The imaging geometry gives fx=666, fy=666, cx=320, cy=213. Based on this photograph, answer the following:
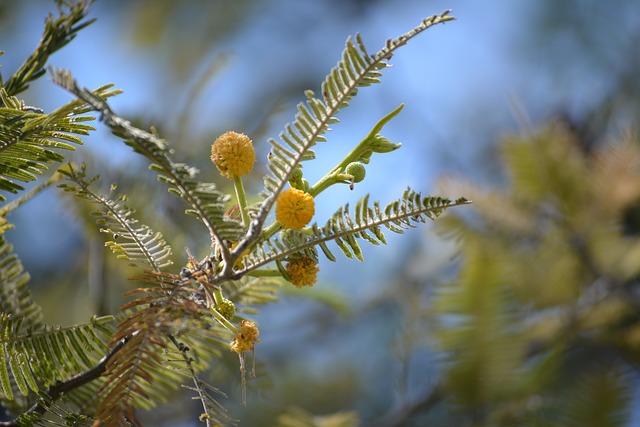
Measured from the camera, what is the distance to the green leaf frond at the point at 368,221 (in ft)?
1.72

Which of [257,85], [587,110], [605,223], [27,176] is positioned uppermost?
[257,85]

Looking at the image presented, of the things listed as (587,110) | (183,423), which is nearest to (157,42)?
(587,110)

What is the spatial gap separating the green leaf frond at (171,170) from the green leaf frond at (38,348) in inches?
5.0

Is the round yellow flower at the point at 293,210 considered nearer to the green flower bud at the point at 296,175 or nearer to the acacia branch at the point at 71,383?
the green flower bud at the point at 296,175

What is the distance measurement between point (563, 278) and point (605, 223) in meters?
0.17

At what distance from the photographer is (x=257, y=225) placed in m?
0.51

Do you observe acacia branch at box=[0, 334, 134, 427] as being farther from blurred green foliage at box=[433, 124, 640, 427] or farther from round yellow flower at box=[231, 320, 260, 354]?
blurred green foliage at box=[433, 124, 640, 427]

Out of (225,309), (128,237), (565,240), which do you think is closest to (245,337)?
(225,309)

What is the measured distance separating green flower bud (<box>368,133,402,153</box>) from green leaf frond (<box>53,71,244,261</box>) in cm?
14

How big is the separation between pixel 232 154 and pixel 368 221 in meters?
0.13

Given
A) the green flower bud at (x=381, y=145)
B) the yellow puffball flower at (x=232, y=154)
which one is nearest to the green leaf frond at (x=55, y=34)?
the yellow puffball flower at (x=232, y=154)

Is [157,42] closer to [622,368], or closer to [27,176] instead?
[622,368]

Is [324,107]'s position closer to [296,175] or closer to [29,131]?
[296,175]

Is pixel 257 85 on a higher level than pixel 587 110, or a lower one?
higher
